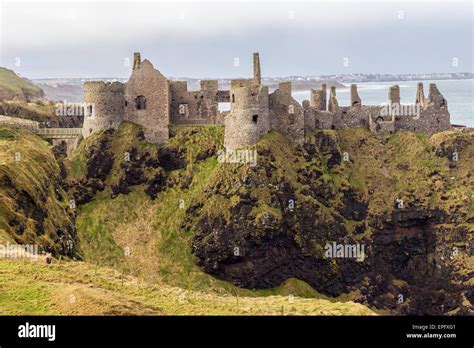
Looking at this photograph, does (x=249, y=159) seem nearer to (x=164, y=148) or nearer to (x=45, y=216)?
(x=164, y=148)

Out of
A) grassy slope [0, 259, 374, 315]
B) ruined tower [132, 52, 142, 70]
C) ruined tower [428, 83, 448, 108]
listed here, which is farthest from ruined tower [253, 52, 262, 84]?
grassy slope [0, 259, 374, 315]

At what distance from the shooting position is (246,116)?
285 feet

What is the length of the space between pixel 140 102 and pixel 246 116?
13.5 metres

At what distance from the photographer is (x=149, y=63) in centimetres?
9300

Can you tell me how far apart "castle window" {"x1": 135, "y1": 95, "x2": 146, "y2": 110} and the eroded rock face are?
13.3 meters

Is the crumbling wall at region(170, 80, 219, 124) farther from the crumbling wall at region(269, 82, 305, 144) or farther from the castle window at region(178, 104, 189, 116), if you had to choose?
the crumbling wall at region(269, 82, 305, 144)

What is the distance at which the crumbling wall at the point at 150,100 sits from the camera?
92.6 m

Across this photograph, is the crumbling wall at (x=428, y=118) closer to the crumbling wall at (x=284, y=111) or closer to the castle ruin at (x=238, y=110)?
the castle ruin at (x=238, y=110)

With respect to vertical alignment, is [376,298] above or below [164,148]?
below

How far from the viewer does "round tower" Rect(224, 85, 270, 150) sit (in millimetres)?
86688

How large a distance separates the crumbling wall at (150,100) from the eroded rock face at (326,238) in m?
11.0
